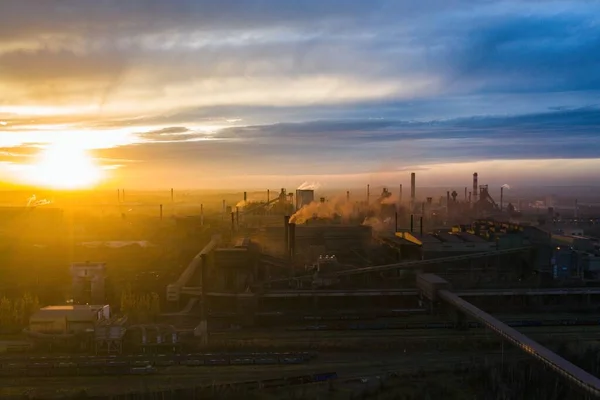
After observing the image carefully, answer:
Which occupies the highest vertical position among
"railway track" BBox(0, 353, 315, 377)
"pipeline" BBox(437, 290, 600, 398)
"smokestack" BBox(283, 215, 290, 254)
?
"smokestack" BBox(283, 215, 290, 254)

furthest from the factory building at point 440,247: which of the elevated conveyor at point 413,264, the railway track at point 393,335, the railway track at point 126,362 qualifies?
the railway track at point 126,362

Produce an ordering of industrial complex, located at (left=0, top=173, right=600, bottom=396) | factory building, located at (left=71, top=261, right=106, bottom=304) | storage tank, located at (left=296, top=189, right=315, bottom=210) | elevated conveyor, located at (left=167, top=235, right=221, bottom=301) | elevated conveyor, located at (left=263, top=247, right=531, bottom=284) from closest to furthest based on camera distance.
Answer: industrial complex, located at (left=0, top=173, right=600, bottom=396) → elevated conveyor, located at (left=167, top=235, right=221, bottom=301) → factory building, located at (left=71, top=261, right=106, bottom=304) → elevated conveyor, located at (left=263, top=247, right=531, bottom=284) → storage tank, located at (left=296, top=189, right=315, bottom=210)

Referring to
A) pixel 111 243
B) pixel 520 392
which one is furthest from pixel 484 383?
pixel 111 243

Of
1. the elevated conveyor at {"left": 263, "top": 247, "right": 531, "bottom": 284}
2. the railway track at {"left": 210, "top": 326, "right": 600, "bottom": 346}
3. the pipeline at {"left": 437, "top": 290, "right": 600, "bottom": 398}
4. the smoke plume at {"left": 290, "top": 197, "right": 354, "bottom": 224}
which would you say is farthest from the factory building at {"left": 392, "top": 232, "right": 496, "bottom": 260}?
the smoke plume at {"left": 290, "top": 197, "right": 354, "bottom": 224}

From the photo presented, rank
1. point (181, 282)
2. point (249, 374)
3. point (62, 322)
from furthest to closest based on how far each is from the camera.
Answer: point (181, 282), point (62, 322), point (249, 374)

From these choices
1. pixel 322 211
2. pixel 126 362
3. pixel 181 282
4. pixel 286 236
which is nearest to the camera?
pixel 126 362

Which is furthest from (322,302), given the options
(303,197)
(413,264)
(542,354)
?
(303,197)

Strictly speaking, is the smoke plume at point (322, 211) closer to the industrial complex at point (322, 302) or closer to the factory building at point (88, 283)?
the industrial complex at point (322, 302)

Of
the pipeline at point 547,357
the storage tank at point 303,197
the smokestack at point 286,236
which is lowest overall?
the pipeline at point 547,357

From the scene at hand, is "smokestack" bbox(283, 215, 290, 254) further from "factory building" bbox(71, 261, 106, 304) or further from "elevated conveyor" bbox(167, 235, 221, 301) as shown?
"factory building" bbox(71, 261, 106, 304)

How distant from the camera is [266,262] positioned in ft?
76.0

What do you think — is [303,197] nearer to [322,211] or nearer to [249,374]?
[322,211]

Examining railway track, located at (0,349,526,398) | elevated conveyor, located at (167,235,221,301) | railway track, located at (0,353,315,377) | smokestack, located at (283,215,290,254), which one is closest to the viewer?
railway track, located at (0,349,526,398)

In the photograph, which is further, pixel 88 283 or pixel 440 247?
pixel 440 247
